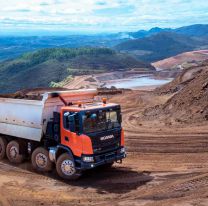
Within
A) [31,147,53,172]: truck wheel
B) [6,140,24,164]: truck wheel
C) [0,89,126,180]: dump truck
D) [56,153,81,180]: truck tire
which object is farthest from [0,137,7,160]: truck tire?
[56,153,81,180]: truck tire

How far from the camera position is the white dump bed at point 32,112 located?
44.4 feet

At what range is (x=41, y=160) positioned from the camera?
1367 centimetres

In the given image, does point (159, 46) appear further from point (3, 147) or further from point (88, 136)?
point (88, 136)

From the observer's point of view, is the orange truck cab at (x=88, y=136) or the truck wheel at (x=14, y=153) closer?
the orange truck cab at (x=88, y=136)

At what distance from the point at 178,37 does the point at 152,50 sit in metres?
21.9

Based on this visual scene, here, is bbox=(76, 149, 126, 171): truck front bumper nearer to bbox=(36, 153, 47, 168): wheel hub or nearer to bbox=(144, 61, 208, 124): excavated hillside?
bbox=(36, 153, 47, 168): wheel hub

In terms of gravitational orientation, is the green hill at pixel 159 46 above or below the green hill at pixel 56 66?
above

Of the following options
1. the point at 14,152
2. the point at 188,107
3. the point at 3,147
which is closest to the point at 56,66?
the point at 188,107

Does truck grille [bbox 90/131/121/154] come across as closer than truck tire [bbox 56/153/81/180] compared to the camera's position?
Yes

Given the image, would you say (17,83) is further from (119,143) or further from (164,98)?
(119,143)

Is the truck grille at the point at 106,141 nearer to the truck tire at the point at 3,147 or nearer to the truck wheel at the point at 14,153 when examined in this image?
the truck wheel at the point at 14,153

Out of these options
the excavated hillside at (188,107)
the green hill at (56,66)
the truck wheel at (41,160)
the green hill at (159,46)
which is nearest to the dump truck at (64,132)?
the truck wheel at (41,160)

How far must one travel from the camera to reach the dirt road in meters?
11.4

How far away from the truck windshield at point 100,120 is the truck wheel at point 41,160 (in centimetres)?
208
